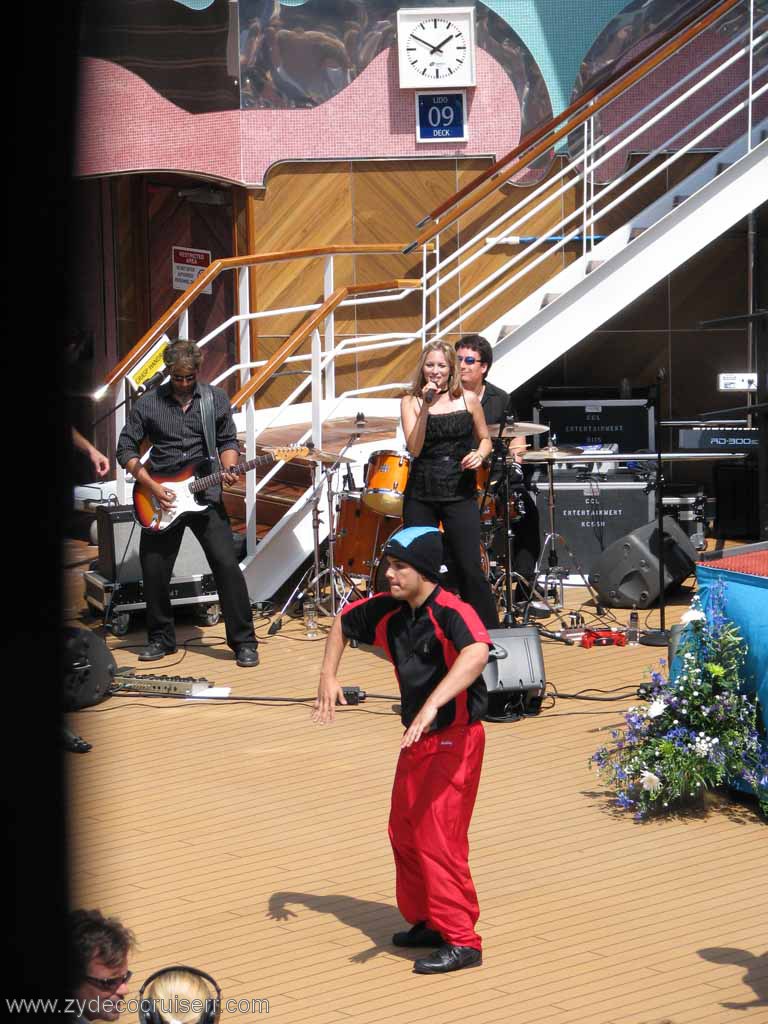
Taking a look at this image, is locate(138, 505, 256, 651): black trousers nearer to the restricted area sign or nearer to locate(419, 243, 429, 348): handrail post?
locate(419, 243, 429, 348): handrail post

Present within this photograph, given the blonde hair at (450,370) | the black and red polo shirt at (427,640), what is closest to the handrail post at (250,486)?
the blonde hair at (450,370)

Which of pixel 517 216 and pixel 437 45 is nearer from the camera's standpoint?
pixel 437 45

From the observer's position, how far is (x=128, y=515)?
31.9ft

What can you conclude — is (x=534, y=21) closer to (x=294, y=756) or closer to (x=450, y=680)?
(x=294, y=756)

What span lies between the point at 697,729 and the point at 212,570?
374cm

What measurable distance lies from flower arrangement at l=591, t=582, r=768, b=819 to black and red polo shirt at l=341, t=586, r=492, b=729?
163 centimetres

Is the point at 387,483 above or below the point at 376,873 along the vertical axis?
above

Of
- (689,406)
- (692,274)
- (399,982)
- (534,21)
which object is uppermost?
(534,21)

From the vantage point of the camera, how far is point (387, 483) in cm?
893

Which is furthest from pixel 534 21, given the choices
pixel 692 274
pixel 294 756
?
pixel 294 756

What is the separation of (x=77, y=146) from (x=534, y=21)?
41.2ft

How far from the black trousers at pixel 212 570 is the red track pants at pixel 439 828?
13.6 ft

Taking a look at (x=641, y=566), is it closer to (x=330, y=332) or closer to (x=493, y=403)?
(x=493, y=403)

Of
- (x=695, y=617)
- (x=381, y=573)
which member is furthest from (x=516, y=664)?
(x=381, y=573)
